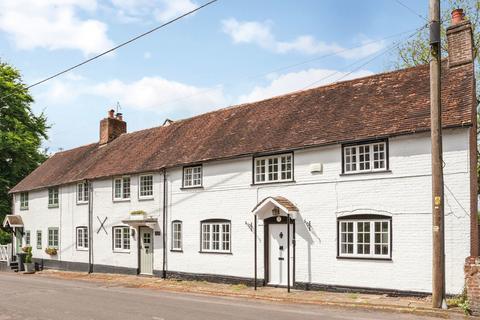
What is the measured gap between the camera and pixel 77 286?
2122cm

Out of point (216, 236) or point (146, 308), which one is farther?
point (216, 236)

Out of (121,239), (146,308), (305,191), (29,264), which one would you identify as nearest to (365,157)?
(305,191)

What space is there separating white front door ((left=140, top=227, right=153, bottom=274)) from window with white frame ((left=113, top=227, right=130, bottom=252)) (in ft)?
3.75

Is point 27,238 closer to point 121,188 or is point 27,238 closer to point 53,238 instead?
point 53,238

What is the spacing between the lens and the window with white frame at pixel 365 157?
1664 cm

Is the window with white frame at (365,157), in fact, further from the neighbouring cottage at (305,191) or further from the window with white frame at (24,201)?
the window with white frame at (24,201)

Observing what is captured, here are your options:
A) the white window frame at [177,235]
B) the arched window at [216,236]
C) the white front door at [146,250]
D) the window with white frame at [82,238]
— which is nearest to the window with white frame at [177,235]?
the white window frame at [177,235]

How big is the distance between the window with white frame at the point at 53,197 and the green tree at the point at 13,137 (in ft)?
32.0

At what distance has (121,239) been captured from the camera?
26.5 metres

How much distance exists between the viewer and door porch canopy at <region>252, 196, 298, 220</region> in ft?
59.0

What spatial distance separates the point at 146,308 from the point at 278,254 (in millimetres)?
6330

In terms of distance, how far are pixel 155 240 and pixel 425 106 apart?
44.2 feet

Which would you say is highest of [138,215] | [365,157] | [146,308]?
[365,157]

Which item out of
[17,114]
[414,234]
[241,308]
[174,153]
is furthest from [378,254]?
[17,114]
